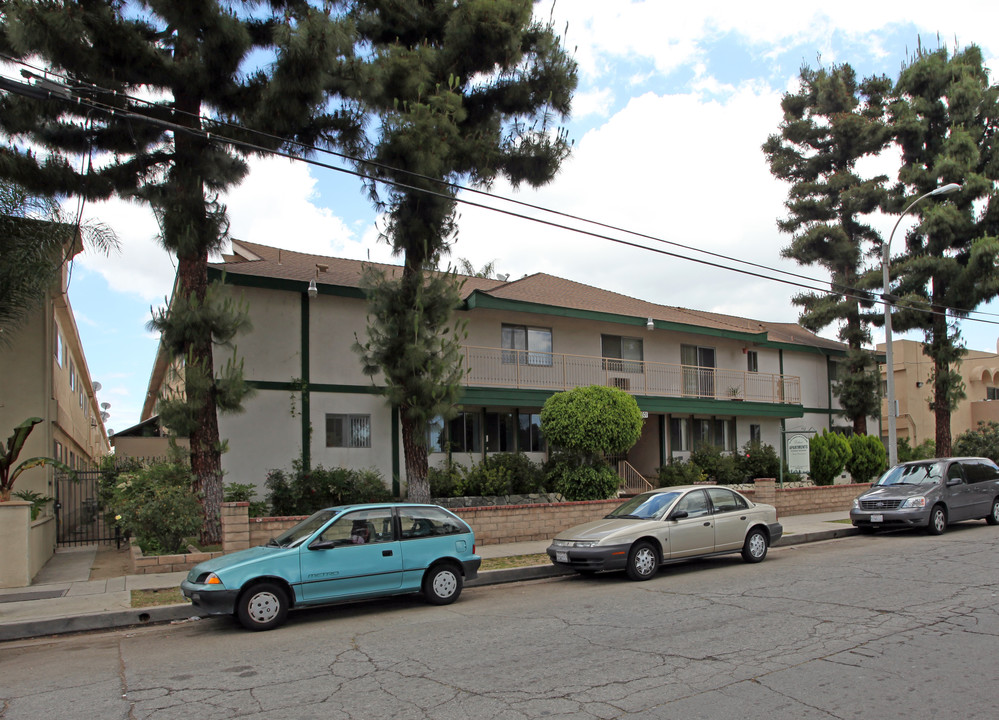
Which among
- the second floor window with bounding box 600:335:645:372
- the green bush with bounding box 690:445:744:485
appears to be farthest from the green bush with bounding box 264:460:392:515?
the green bush with bounding box 690:445:744:485

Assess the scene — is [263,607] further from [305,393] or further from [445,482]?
[445,482]

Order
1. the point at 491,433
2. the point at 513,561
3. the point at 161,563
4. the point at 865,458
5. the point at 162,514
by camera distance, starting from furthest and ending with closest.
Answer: the point at 865,458, the point at 491,433, the point at 513,561, the point at 162,514, the point at 161,563

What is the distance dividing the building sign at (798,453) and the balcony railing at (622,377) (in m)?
5.39

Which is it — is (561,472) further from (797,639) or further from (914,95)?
(914,95)

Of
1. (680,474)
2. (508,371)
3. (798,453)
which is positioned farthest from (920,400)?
(508,371)

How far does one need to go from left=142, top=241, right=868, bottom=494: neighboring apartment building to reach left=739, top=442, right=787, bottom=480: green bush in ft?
4.80

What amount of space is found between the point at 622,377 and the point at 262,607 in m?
17.9

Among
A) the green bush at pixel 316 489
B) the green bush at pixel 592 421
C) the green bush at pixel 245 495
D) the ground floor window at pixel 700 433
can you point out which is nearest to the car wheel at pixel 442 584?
the green bush at pixel 245 495

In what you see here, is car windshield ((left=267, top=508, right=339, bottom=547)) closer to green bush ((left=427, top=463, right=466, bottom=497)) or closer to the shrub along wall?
the shrub along wall

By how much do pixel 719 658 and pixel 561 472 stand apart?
41.3 feet

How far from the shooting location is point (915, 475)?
1712 cm

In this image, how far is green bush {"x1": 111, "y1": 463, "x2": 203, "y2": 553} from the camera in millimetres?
13031

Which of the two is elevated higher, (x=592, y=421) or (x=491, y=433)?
(x=592, y=421)

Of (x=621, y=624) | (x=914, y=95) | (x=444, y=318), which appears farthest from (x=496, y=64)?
(x=914, y=95)
